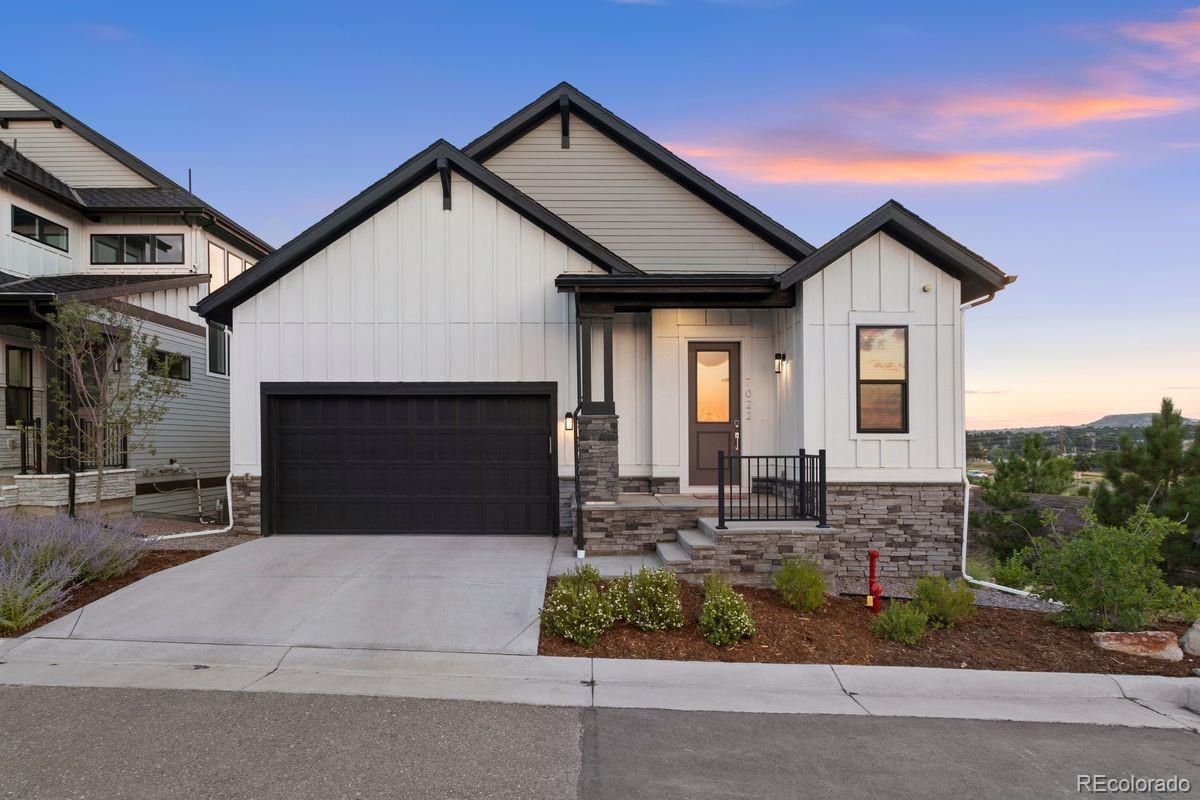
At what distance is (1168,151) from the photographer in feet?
43.0

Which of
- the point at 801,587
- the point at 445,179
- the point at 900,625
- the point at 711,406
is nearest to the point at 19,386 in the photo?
the point at 445,179

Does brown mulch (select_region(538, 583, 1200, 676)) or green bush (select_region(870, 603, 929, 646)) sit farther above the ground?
green bush (select_region(870, 603, 929, 646))

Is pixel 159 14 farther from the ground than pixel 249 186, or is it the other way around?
pixel 159 14

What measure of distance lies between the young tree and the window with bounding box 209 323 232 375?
395cm

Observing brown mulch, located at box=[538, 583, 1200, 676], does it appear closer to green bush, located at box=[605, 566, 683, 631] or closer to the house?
green bush, located at box=[605, 566, 683, 631]

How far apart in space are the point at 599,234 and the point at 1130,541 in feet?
29.3

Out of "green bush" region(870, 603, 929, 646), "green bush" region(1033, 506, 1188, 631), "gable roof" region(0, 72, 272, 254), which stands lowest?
"green bush" region(870, 603, 929, 646)

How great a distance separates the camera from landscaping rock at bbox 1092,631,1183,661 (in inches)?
215

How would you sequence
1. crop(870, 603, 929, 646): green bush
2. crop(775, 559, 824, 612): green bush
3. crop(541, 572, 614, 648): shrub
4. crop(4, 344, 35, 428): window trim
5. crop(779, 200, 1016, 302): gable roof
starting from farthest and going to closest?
1. crop(4, 344, 35, 428): window trim
2. crop(779, 200, 1016, 302): gable roof
3. crop(775, 559, 824, 612): green bush
4. crop(870, 603, 929, 646): green bush
5. crop(541, 572, 614, 648): shrub

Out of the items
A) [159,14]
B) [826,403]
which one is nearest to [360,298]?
[826,403]

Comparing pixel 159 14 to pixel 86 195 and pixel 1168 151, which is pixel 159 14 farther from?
pixel 1168 151

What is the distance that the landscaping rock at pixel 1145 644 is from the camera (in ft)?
17.9

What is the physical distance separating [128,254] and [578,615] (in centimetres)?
A: 1557

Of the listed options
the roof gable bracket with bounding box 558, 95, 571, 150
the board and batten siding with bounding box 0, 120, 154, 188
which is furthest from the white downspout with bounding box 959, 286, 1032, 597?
the board and batten siding with bounding box 0, 120, 154, 188
